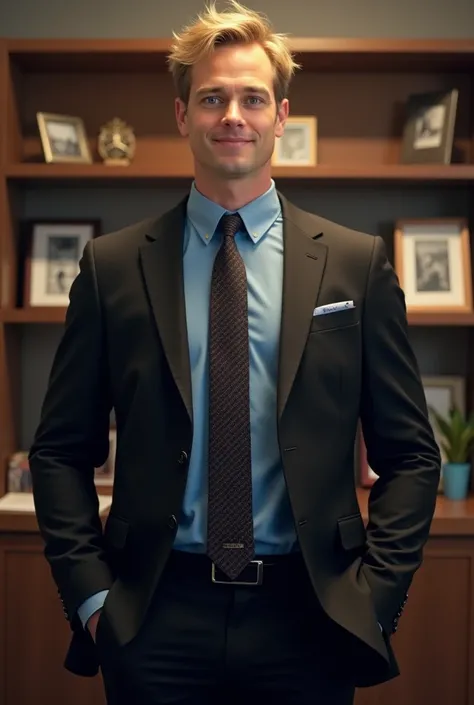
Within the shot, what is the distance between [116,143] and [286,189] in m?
0.56

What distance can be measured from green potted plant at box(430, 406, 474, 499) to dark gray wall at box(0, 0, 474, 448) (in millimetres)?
283

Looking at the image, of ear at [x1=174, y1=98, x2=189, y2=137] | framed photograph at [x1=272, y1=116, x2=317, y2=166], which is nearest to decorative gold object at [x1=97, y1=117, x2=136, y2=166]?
framed photograph at [x1=272, y1=116, x2=317, y2=166]

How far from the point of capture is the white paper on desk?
260 centimetres

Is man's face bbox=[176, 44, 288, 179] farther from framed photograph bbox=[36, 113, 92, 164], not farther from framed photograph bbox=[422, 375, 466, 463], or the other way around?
framed photograph bbox=[422, 375, 466, 463]

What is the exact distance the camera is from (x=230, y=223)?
1.56m

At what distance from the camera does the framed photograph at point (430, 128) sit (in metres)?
2.74

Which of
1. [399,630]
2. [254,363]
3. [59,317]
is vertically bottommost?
[399,630]

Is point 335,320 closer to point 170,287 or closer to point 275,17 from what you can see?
point 170,287

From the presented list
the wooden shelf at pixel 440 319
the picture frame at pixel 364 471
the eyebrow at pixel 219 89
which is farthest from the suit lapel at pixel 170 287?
the picture frame at pixel 364 471

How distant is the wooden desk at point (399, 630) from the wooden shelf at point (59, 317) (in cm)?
54

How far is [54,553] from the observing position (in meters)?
1.53

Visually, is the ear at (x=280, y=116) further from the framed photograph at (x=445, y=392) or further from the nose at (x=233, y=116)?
the framed photograph at (x=445, y=392)

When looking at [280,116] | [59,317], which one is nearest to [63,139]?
[59,317]

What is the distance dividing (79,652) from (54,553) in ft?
0.60
